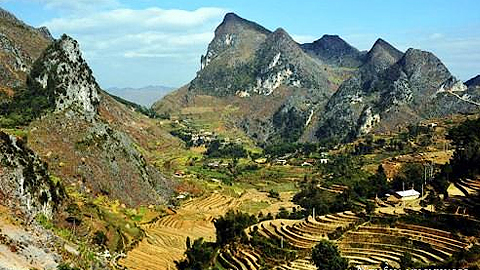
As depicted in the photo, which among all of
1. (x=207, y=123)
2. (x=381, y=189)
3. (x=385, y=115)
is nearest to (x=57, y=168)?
(x=381, y=189)

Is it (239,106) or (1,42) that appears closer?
(1,42)

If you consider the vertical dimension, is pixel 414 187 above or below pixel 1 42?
below

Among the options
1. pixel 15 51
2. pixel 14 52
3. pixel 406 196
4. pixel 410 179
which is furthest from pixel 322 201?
pixel 15 51

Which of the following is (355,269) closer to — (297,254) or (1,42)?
(297,254)

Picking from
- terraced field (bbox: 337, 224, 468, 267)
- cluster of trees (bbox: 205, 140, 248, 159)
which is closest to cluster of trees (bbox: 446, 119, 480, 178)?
terraced field (bbox: 337, 224, 468, 267)

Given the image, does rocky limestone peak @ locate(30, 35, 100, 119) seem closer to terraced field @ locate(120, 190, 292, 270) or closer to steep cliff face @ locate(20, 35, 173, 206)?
steep cliff face @ locate(20, 35, 173, 206)

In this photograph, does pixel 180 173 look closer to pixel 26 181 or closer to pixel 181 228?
pixel 181 228

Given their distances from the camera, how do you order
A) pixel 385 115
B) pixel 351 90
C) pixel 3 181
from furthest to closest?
pixel 351 90 → pixel 385 115 → pixel 3 181
